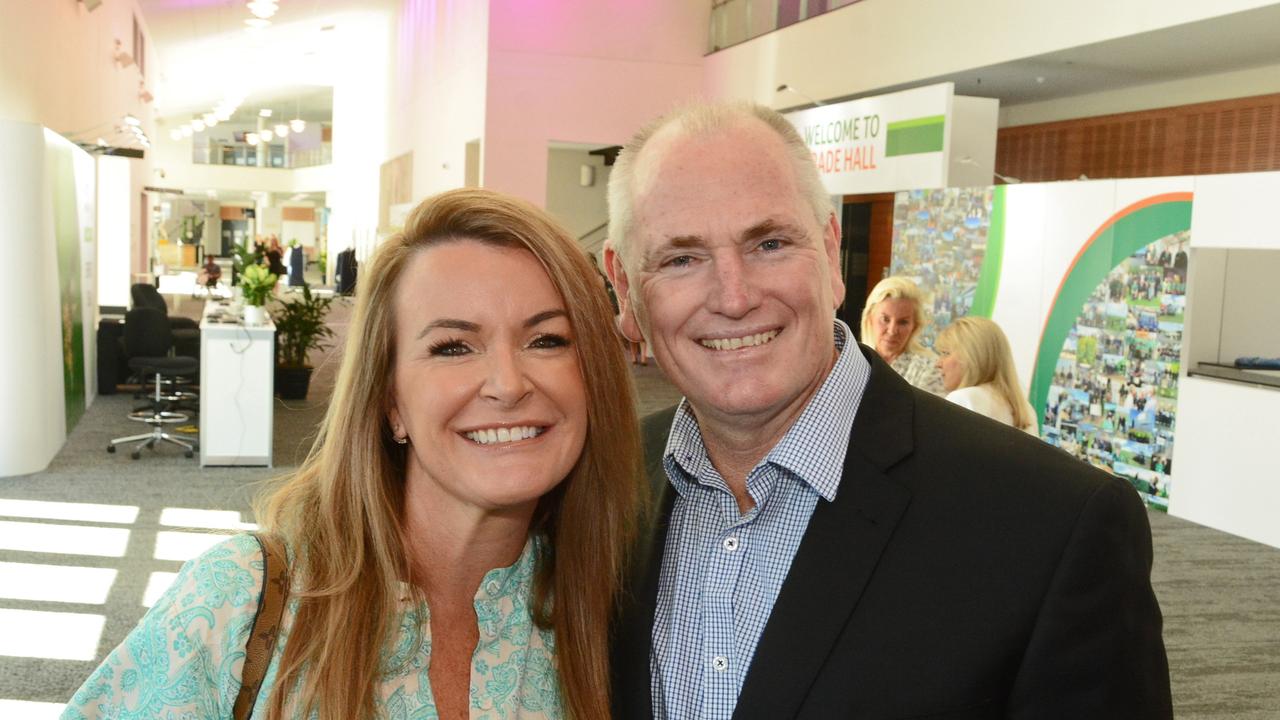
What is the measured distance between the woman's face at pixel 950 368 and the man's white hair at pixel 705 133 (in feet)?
15.0

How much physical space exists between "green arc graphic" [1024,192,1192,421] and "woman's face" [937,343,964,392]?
325 cm

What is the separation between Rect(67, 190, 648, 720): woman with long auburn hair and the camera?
1.65 metres

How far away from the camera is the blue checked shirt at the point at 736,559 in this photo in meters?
1.73

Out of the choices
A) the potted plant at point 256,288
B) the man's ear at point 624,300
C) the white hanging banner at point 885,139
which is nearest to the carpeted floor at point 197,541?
the potted plant at point 256,288

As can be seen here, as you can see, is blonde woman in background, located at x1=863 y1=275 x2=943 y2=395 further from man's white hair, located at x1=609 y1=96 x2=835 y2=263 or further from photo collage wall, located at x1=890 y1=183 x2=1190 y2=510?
man's white hair, located at x1=609 y1=96 x2=835 y2=263

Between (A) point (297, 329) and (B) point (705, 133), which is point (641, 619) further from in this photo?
(A) point (297, 329)

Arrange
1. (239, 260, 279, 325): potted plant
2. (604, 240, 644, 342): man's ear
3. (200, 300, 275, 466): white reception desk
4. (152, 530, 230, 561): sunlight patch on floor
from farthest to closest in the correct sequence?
(239, 260, 279, 325): potted plant < (200, 300, 275, 466): white reception desk < (152, 530, 230, 561): sunlight patch on floor < (604, 240, 644, 342): man's ear

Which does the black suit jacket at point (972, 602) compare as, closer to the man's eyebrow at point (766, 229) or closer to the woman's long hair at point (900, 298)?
the man's eyebrow at point (766, 229)

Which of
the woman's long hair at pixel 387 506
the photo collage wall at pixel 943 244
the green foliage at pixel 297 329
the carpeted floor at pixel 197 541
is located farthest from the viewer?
the green foliage at pixel 297 329

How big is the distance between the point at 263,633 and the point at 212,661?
7 cm

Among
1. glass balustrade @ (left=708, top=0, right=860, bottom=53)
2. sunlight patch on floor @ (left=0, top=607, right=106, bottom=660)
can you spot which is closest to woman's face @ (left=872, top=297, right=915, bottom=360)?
sunlight patch on floor @ (left=0, top=607, right=106, bottom=660)

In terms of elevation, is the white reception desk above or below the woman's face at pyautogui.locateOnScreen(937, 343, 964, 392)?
below

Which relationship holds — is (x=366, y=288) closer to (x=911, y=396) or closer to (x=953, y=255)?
(x=911, y=396)

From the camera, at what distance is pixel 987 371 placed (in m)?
6.35
